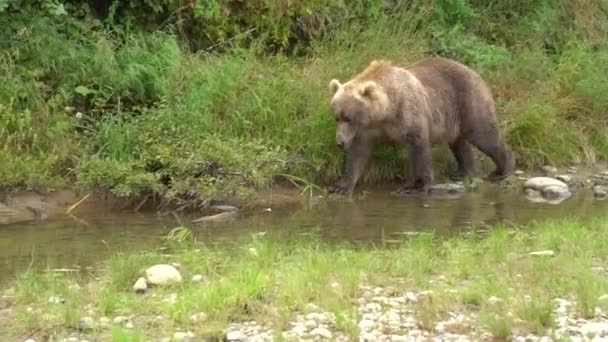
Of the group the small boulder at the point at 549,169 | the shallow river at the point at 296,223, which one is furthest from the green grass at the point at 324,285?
the small boulder at the point at 549,169

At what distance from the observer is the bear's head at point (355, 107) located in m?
10.7

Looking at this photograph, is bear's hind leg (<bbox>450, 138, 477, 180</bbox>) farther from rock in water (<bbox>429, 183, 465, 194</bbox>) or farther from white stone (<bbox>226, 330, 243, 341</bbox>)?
white stone (<bbox>226, 330, 243, 341</bbox>)

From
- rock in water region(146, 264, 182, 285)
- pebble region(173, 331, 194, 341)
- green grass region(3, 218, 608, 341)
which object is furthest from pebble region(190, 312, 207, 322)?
rock in water region(146, 264, 182, 285)

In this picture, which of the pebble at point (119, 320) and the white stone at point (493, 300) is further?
the white stone at point (493, 300)

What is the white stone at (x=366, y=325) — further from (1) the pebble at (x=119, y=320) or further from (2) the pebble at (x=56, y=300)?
(2) the pebble at (x=56, y=300)

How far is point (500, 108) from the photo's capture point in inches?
490

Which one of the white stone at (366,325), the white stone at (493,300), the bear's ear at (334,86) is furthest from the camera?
the bear's ear at (334,86)

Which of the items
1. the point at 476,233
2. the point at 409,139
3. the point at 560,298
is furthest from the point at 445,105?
the point at 560,298

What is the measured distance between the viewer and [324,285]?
21.6 ft

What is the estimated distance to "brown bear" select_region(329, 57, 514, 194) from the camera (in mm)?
10766

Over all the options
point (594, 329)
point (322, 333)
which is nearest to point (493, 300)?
point (594, 329)

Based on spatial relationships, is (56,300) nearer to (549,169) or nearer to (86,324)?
(86,324)

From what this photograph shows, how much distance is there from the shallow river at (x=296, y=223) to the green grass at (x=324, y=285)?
58cm

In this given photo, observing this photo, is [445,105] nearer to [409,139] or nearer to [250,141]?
[409,139]
